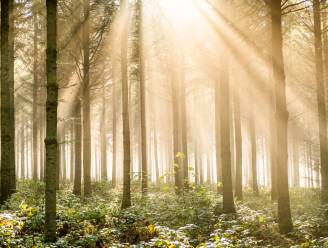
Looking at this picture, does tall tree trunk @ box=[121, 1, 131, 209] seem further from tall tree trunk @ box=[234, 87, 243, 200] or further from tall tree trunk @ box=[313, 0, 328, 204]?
tall tree trunk @ box=[313, 0, 328, 204]

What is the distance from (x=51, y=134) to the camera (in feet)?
23.2

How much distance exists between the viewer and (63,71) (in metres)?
16.0

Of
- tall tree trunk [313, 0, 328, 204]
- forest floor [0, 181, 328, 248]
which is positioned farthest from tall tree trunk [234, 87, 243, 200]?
tall tree trunk [313, 0, 328, 204]

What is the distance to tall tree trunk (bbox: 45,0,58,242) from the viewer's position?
7.05 m

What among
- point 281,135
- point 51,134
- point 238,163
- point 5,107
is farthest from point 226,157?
point 5,107

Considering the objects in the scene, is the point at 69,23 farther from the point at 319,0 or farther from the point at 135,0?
the point at 319,0

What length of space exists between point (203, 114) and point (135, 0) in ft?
67.5

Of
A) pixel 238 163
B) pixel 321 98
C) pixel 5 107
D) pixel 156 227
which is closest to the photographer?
pixel 156 227

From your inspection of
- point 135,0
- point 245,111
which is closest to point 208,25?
point 135,0

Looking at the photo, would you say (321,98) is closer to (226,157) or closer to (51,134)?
(226,157)

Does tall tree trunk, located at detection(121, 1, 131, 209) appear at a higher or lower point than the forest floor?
higher

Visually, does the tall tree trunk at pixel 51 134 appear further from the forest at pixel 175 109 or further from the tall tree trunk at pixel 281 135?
the tall tree trunk at pixel 281 135

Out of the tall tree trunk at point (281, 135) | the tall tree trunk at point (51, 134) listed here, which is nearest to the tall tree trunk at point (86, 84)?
the tall tree trunk at point (51, 134)

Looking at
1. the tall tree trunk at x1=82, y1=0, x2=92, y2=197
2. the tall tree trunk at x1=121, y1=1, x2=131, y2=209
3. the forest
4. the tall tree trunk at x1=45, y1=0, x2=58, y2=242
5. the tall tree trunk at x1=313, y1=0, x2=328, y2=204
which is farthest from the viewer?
the tall tree trunk at x1=82, y1=0, x2=92, y2=197
